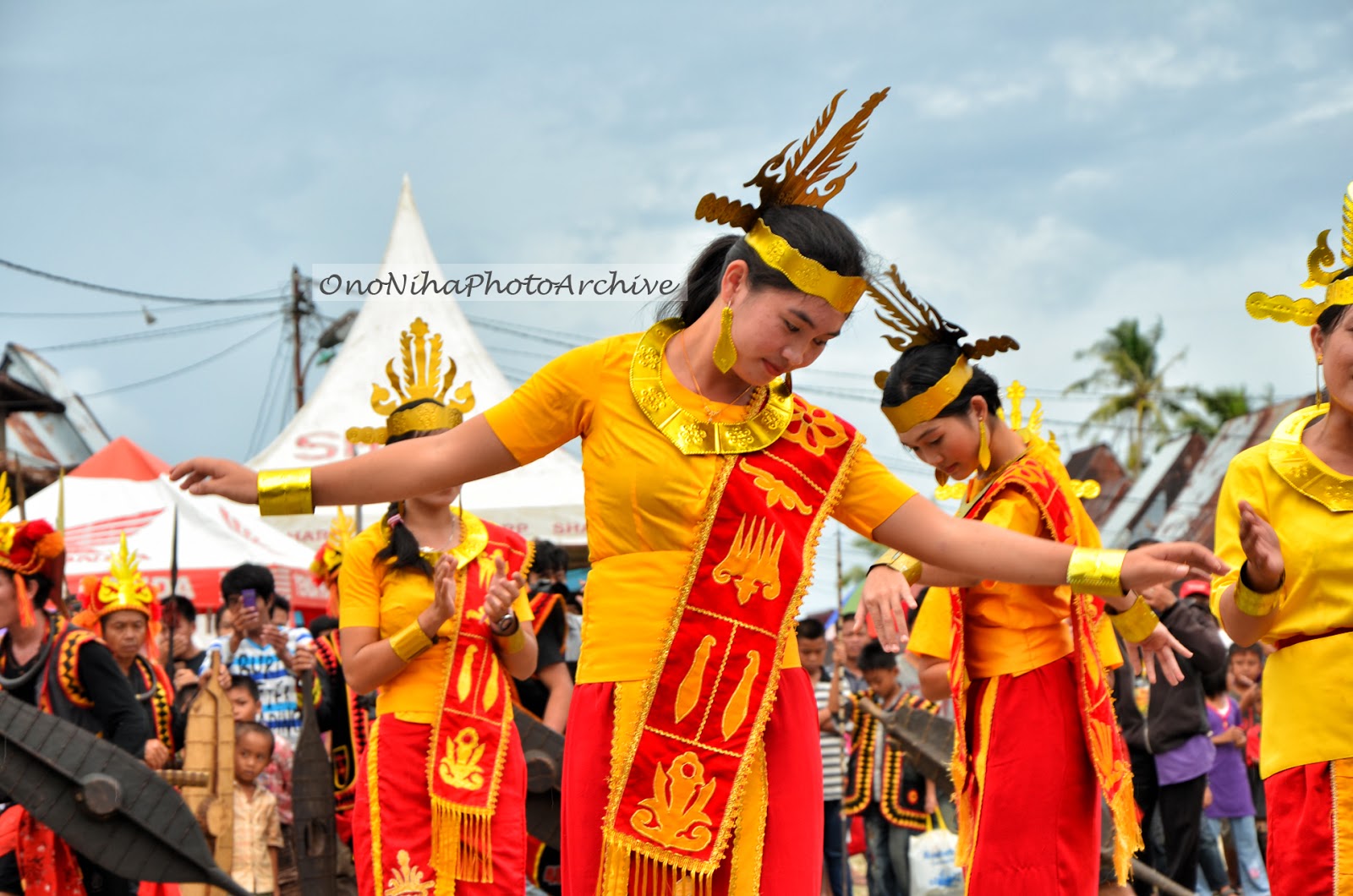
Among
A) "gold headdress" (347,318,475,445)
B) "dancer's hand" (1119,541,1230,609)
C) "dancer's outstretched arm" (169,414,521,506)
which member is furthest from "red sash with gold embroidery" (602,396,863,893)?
"gold headdress" (347,318,475,445)

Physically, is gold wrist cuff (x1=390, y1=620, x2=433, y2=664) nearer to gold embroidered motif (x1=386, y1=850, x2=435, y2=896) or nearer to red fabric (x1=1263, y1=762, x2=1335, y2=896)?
gold embroidered motif (x1=386, y1=850, x2=435, y2=896)

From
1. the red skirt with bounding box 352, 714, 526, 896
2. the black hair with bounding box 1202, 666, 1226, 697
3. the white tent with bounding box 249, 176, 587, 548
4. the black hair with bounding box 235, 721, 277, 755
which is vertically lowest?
the red skirt with bounding box 352, 714, 526, 896

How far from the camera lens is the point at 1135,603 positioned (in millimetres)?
3770

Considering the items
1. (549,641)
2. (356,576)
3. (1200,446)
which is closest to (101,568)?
(549,641)

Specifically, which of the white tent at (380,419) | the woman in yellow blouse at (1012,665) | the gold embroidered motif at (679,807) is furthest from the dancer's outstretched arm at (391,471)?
the white tent at (380,419)

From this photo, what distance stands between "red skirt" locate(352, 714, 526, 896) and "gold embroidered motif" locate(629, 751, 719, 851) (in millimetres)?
2299

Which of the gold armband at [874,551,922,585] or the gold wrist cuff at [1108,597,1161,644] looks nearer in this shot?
the gold armband at [874,551,922,585]

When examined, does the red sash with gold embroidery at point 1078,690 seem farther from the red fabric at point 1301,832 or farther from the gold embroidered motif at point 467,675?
the gold embroidered motif at point 467,675

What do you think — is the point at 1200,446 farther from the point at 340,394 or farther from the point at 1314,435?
the point at 1314,435

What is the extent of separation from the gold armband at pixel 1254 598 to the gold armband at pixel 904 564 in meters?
0.71

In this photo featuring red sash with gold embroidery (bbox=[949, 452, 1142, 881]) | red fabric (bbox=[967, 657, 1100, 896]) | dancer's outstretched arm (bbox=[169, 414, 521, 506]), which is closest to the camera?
dancer's outstretched arm (bbox=[169, 414, 521, 506])

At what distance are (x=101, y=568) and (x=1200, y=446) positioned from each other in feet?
79.5

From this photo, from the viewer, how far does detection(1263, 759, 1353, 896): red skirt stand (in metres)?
3.30

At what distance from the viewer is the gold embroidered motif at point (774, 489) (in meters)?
2.98
